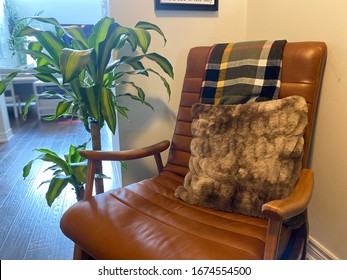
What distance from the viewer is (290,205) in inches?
30.0

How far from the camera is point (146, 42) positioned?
3.57 ft

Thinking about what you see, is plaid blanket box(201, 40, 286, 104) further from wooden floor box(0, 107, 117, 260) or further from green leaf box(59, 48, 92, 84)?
wooden floor box(0, 107, 117, 260)

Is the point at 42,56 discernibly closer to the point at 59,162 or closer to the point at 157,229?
the point at 59,162

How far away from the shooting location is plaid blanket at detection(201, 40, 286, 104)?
1.19 meters

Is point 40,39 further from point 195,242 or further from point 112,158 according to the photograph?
point 195,242

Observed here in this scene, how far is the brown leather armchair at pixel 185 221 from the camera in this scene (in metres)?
0.82

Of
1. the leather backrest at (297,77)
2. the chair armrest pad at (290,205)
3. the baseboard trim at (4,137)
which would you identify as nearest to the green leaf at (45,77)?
the leather backrest at (297,77)

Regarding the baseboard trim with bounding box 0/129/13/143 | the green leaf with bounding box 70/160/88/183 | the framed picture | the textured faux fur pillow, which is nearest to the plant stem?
the green leaf with bounding box 70/160/88/183

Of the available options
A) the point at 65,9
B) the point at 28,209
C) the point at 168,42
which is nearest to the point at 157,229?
the point at 168,42

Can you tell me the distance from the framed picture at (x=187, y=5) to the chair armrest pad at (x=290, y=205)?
107 centimetres

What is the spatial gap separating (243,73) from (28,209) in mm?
1626

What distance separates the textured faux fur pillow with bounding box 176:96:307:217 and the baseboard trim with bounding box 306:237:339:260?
17.8 inches

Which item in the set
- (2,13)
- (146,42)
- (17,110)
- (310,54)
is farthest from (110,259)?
(2,13)
